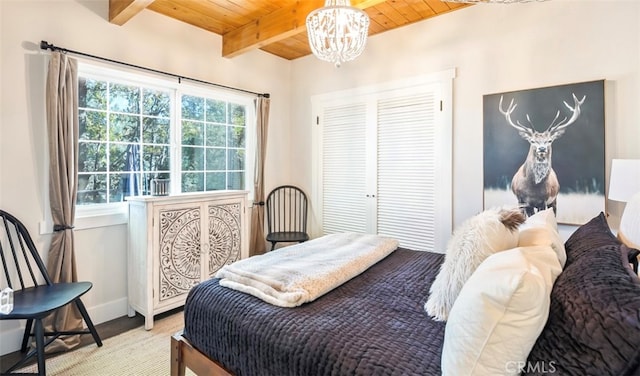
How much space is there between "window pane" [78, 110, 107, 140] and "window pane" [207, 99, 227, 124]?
1.00m

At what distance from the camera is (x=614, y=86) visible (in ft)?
7.18

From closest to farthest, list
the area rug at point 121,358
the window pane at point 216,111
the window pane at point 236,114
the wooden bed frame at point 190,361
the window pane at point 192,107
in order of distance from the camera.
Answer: the wooden bed frame at point 190,361 < the area rug at point 121,358 < the window pane at point 192,107 < the window pane at point 216,111 < the window pane at point 236,114

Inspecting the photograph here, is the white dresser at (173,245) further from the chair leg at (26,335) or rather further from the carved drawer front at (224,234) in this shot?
the chair leg at (26,335)

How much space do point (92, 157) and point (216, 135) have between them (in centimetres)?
120

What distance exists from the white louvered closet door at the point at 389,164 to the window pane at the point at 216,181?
3.74ft

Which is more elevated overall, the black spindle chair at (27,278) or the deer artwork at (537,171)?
the deer artwork at (537,171)

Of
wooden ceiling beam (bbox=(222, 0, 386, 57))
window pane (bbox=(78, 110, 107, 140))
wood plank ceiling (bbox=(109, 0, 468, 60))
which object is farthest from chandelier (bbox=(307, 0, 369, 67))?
window pane (bbox=(78, 110, 107, 140))

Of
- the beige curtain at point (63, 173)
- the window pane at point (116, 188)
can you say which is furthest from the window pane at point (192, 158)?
the beige curtain at point (63, 173)

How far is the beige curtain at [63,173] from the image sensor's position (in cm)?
222

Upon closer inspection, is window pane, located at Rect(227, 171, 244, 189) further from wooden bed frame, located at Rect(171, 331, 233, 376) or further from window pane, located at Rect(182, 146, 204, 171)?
wooden bed frame, located at Rect(171, 331, 233, 376)

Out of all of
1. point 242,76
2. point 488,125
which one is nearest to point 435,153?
point 488,125

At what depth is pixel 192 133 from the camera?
3.24m

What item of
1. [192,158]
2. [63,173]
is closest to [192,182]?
[192,158]

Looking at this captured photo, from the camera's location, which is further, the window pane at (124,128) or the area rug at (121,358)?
the window pane at (124,128)
